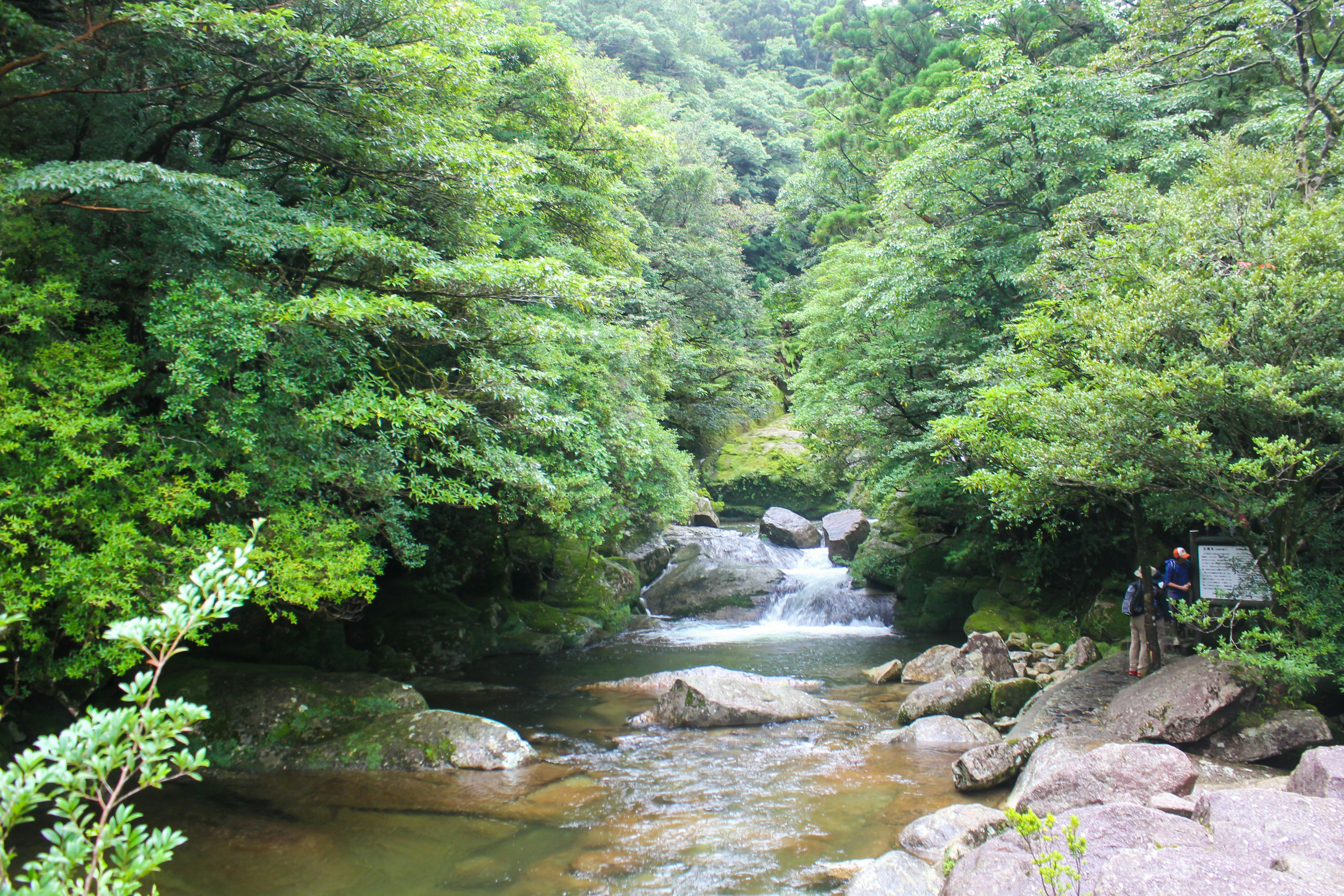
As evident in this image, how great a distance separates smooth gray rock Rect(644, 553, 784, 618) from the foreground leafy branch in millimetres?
16151

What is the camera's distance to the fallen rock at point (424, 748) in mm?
7980

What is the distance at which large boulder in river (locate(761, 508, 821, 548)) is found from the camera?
71.8ft

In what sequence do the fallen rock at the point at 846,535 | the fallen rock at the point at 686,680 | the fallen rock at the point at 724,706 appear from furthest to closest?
the fallen rock at the point at 846,535 → the fallen rock at the point at 686,680 → the fallen rock at the point at 724,706

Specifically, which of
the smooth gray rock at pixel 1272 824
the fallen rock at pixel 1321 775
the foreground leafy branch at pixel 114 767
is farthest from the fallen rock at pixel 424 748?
the fallen rock at pixel 1321 775

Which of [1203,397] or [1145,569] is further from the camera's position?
[1145,569]

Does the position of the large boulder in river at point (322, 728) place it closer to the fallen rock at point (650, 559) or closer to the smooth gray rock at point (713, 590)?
the smooth gray rock at point (713, 590)

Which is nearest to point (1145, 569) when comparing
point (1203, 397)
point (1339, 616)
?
point (1339, 616)

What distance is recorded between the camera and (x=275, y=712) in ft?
27.5

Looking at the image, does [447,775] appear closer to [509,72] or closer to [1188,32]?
[509,72]

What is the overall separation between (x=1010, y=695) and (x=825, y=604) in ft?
25.4

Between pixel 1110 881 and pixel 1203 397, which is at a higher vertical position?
pixel 1203 397

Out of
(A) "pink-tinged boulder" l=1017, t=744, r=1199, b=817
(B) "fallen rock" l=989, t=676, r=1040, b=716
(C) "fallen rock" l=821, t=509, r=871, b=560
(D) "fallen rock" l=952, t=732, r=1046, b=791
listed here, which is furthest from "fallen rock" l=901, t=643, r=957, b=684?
(C) "fallen rock" l=821, t=509, r=871, b=560

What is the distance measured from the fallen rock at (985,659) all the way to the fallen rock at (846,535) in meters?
8.53

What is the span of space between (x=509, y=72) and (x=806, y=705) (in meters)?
13.1
